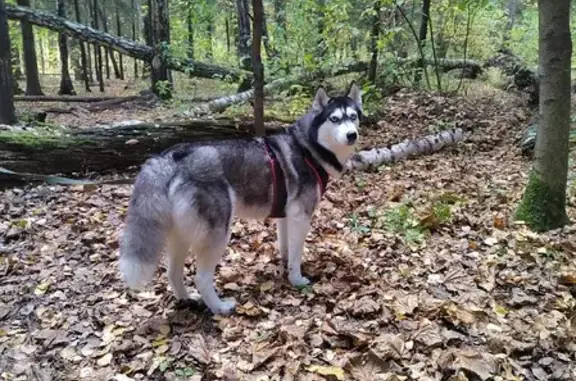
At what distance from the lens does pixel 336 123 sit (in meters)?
4.26

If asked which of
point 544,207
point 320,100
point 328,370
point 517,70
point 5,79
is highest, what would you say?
point 517,70

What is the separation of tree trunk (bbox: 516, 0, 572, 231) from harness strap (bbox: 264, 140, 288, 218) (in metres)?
2.92

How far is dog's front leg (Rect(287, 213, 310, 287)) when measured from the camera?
434 cm

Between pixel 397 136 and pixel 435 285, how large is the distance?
5.41m

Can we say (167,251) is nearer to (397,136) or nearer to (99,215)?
(99,215)

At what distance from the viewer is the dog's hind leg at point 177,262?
377cm

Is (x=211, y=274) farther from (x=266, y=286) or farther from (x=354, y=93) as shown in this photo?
(x=354, y=93)

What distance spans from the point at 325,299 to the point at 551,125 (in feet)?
10.2

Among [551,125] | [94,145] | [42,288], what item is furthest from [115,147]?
[551,125]

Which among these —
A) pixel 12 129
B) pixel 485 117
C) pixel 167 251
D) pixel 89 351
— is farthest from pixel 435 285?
pixel 485 117

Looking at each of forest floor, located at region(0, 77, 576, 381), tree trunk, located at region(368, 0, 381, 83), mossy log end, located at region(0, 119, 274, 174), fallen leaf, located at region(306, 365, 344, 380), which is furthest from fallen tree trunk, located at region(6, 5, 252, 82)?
fallen leaf, located at region(306, 365, 344, 380)

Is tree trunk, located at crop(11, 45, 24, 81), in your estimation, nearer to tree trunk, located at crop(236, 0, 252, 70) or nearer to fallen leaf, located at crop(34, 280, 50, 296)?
tree trunk, located at crop(236, 0, 252, 70)

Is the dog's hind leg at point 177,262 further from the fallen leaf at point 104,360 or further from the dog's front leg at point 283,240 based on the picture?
the dog's front leg at point 283,240

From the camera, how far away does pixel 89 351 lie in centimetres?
352
